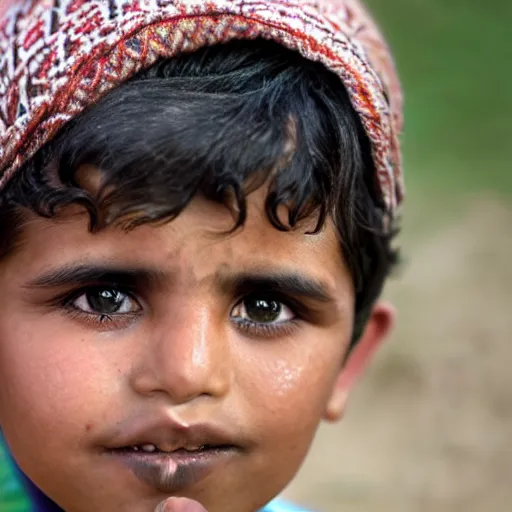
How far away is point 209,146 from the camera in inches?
61.2

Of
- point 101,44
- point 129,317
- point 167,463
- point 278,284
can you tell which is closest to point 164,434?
point 167,463

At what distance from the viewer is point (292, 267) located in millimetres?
1672

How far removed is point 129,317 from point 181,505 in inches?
11.3

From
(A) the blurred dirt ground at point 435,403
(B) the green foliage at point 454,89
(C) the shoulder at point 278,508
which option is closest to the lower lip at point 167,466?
(C) the shoulder at point 278,508

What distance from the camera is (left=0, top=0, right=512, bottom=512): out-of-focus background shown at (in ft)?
12.7

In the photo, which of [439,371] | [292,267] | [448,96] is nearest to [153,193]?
[292,267]

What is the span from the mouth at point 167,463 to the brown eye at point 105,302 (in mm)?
204

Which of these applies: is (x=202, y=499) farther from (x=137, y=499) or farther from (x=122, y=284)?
(x=122, y=284)

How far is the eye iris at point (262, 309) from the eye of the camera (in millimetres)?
1687

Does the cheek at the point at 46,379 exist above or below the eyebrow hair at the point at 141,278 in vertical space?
below

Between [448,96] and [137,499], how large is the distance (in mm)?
4947

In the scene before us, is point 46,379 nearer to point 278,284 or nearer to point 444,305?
point 278,284

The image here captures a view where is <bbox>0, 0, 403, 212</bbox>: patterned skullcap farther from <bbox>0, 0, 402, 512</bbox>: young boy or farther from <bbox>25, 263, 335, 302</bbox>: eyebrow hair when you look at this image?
<bbox>25, 263, 335, 302</bbox>: eyebrow hair

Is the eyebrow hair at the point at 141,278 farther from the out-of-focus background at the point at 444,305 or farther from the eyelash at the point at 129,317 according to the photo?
the out-of-focus background at the point at 444,305
